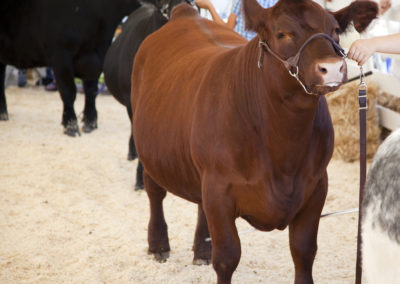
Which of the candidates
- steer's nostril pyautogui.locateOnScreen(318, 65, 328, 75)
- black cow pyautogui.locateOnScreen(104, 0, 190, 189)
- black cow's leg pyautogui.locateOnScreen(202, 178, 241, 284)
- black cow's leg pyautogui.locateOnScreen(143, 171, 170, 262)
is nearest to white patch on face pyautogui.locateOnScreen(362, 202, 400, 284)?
steer's nostril pyautogui.locateOnScreen(318, 65, 328, 75)

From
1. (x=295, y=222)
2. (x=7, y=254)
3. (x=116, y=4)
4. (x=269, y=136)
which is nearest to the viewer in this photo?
(x=269, y=136)

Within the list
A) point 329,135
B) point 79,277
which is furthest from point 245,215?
point 79,277

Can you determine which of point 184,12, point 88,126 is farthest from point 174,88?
point 88,126

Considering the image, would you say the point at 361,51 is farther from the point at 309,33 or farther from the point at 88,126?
the point at 88,126

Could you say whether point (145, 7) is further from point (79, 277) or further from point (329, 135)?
point (329, 135)

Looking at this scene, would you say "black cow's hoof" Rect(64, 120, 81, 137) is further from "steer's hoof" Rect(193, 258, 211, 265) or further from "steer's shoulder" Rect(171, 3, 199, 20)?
"steer's hoof" Rect(193, 258, 211, 265)

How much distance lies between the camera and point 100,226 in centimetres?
404

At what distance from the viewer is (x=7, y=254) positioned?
3.51 metres

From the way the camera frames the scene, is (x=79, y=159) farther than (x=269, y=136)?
Yes

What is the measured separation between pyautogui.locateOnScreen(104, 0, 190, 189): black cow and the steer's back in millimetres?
A: 1016

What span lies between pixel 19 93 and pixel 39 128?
10.1 feet

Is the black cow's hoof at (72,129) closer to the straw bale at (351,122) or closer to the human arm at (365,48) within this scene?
the straw bale at (351,122)

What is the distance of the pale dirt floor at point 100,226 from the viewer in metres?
3.26

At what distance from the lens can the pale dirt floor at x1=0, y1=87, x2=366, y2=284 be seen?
326 cm
